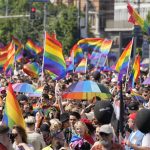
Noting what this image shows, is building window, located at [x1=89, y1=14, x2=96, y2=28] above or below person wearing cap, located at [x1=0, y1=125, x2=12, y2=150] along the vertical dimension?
below

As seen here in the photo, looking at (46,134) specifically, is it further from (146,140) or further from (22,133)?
(146,140)

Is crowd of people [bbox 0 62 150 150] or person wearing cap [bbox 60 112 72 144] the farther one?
person wearing cap [bbox 60 112 72 144]

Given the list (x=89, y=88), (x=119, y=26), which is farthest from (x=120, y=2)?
(x=89, y=88)

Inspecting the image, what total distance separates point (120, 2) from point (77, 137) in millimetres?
84120

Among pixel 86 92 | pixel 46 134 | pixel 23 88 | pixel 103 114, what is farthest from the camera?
pixel 23 88

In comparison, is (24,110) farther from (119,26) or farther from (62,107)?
(119,26)

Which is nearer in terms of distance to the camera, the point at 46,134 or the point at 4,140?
the point at 4,140

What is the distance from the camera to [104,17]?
10000 cm

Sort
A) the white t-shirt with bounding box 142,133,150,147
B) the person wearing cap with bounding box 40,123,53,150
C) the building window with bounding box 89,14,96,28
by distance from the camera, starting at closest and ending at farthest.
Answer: the white t-shirt with bounding box 142,133,150,147, the person wearing cap with bounding box 40,123,53,150, the building window with bounding box 89,14,96,28

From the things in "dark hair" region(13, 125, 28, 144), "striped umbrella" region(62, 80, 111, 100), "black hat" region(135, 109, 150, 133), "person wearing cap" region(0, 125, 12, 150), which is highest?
"black hat" region(135, 109, 150, 133)

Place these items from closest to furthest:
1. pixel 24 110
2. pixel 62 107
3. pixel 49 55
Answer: pixel 24 110 → pixel 62 107 → pixel 49 55

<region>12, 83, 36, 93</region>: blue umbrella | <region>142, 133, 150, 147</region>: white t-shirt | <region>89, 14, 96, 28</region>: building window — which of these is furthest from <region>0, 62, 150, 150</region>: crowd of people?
<region>89, 14, 96, 28</region>: building window

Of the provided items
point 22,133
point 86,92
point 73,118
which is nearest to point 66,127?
point 73,118

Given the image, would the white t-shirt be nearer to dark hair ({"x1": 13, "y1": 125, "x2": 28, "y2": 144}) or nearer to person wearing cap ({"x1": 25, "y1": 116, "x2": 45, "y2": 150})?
dark hair ({"x1": 13, "y1": 125, "x2": 28, "y2": 144})
